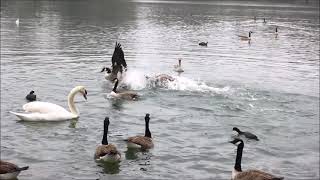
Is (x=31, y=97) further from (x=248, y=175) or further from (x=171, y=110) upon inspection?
(x=248, y=175)

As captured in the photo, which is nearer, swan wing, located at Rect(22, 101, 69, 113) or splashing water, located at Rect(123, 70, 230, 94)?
swan wing, located at Rect(22, 101, 69, 113)

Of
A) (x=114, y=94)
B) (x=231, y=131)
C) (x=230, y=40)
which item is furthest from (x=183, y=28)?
(x=231, y=131)

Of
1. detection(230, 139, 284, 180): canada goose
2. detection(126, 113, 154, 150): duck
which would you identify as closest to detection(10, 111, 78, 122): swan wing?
detection(126, 113, 154, 150): duck

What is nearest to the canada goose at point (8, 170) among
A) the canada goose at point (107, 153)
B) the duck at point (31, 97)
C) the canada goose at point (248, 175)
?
Result: the canada goose at point (107, 153)

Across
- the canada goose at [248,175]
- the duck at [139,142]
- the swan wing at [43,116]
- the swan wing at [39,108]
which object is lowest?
the canada goose at [248,175]

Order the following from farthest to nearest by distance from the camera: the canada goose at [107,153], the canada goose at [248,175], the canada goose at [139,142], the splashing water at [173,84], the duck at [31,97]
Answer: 1. the splashing water at [173,84]
2. the duck at [31,97]
3. the canada goose at [139,142]
4. the canada goose at [107,153]
5. the canada goose at [248,175]

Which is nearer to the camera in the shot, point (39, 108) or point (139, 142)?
point (139, 142)

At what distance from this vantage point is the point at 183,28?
69250mm

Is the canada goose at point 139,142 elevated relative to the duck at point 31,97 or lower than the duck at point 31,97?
lower

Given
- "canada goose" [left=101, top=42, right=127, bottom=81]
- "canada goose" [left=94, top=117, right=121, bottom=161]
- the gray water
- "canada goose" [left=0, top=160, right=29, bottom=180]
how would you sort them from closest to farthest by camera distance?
"canada goose" [left=0, top=160, right=29, bottom=180] < "canada goose" [left=94, top=117, right=121, bottom=161] < the gray water < "canada goose" [left=101, top=42, right=127, bottom=81]

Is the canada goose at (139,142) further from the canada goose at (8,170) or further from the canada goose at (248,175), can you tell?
the canada goose at (8,170)

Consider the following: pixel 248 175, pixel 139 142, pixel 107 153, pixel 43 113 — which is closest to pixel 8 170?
pixel 107 153

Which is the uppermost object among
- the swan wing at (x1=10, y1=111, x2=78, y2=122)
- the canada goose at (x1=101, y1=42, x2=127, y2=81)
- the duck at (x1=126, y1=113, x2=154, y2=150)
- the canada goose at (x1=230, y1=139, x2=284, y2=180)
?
the canada goose at (x1=101, y1=42, x2=127, y2=81)

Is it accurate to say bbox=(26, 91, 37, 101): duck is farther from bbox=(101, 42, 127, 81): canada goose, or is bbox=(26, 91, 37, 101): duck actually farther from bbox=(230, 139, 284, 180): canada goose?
bbox=(230, 139, 284, 180): canada goose
